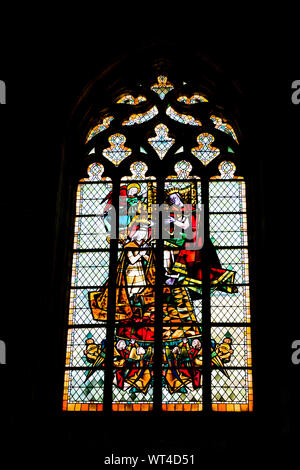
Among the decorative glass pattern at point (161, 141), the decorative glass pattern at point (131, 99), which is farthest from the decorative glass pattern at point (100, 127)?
the decorative glass pattern at point (161, 141)

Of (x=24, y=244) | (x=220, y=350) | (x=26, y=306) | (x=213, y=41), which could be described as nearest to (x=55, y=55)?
(x=213, y=41)

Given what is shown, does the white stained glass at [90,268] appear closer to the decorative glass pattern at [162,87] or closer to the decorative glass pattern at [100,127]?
the decorative glass pattern at [100,127]

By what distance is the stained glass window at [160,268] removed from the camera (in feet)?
25.5

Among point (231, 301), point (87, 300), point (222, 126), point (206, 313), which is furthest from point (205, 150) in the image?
point (87, 300)

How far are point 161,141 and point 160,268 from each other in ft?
4.91

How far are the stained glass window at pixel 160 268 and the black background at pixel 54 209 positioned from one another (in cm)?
24

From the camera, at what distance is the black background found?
7277 mm

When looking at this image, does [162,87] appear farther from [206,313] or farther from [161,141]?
[206,313]

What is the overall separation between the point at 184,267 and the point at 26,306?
157cm

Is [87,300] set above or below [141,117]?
below

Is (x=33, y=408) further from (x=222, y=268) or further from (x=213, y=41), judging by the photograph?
(x=213, y=41)

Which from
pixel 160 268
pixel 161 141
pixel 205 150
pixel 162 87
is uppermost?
pixel 162 87

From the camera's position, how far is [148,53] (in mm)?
9469

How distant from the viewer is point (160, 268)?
27.2 ft
